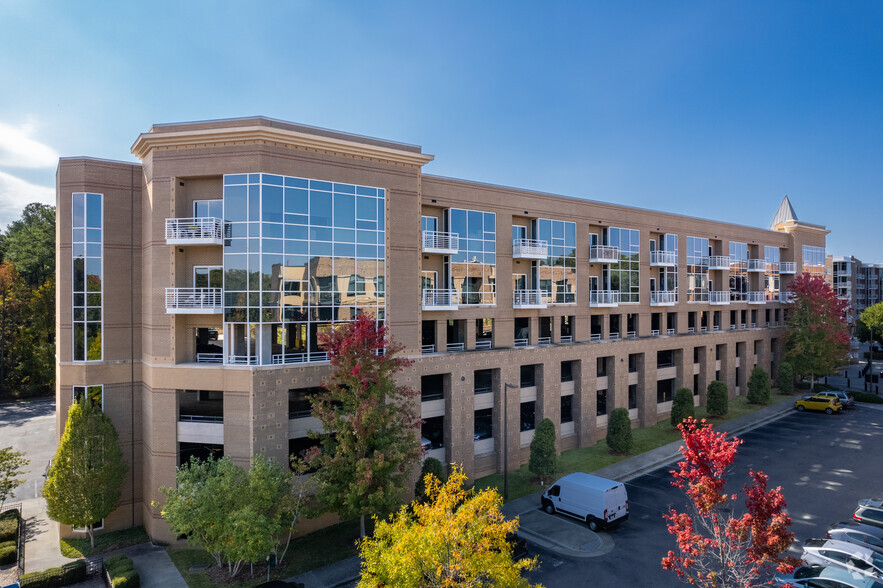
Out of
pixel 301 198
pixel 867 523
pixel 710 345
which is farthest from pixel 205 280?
pixel 710 345

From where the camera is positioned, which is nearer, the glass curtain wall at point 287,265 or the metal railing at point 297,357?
the glass curtain wall at point 287,265

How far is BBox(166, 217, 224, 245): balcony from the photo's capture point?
21.5m

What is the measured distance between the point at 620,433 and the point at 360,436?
63.5 feet

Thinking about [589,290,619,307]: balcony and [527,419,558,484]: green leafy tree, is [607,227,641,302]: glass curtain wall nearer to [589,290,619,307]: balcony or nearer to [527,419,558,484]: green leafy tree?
[589,290,619,307]: balcony

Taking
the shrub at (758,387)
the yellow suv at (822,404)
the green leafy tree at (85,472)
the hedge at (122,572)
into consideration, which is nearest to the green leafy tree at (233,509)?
the hedge at (122,572)

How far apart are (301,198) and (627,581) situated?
20772 millimetres

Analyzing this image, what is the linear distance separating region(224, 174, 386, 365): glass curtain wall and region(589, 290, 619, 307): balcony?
18562 mm

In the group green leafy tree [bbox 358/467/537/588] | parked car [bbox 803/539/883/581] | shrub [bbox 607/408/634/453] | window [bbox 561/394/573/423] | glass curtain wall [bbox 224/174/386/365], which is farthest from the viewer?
window [bbox 561/394/573/423]

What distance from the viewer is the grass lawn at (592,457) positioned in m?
27.2

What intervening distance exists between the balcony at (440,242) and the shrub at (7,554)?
23124 mm

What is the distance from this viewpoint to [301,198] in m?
22.3

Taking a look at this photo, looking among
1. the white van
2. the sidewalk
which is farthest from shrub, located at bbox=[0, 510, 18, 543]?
the white van

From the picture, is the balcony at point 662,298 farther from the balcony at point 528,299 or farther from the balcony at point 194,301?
the balcony at point 194,301

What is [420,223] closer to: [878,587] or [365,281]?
[365,281]
